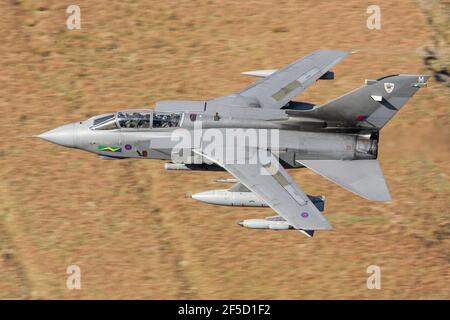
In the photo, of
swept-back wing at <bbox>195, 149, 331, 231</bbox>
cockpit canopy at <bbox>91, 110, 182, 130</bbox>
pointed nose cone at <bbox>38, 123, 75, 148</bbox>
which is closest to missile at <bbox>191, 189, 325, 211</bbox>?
swept-back wing at <bbox>195, 149, 331, 231</bbox>

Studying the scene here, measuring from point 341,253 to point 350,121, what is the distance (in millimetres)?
4645

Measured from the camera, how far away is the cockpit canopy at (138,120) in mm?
31359

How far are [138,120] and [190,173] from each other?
170 inches

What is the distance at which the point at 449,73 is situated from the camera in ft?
130

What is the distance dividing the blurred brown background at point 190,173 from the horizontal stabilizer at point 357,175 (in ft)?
9.10

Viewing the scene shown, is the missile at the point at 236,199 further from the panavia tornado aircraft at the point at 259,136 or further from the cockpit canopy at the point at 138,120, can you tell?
the cockpit canopy at the point at 138,120

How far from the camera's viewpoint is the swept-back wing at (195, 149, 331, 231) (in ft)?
91.2

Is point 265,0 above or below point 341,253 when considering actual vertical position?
above

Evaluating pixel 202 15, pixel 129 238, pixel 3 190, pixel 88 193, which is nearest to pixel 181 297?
pixel 129 238

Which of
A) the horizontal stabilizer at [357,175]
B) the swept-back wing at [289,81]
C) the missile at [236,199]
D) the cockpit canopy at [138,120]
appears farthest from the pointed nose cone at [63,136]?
the horizontal stabilizer at [357,175]

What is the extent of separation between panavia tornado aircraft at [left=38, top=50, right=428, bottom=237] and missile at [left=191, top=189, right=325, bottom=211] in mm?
33

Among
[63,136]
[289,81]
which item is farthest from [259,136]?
[63,136]

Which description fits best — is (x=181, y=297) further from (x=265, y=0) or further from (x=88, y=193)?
(x=265, y=0)

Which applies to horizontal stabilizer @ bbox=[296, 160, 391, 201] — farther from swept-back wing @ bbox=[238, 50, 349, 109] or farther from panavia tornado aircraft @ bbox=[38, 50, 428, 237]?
swept-back wing @ bbox=[238, 50, 349, 109]
